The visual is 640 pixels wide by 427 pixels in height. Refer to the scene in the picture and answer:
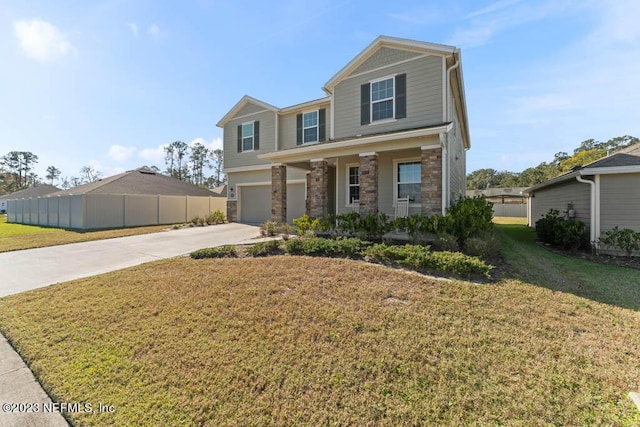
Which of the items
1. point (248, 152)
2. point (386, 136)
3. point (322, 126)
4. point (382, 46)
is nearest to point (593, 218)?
point (386, 136)

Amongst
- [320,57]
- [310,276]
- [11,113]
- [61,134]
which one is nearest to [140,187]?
[61,134]

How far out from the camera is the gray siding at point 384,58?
9.91m

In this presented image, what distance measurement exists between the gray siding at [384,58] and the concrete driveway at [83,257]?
8.69 metres

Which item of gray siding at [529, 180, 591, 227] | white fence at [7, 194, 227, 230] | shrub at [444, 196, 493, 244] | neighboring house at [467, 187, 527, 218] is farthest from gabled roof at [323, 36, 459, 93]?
neighboring house at [467, 187, 527, 218]

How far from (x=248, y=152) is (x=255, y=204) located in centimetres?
323

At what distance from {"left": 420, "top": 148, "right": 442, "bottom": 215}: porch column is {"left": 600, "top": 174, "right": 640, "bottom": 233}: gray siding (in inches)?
224

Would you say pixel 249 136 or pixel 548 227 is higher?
pixel 249 136

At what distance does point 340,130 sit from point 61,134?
1581 cm

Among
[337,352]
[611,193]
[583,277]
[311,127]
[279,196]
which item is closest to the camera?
[337,352]

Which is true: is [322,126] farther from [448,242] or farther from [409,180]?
[448,242]

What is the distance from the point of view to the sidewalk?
8.52 feet

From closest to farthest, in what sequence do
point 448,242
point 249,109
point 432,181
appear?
point 448,242 → point 432,181 → point 249,109

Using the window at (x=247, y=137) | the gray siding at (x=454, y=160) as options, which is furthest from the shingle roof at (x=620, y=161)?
the window at (x=247, y=137)

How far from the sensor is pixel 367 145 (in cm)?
892
